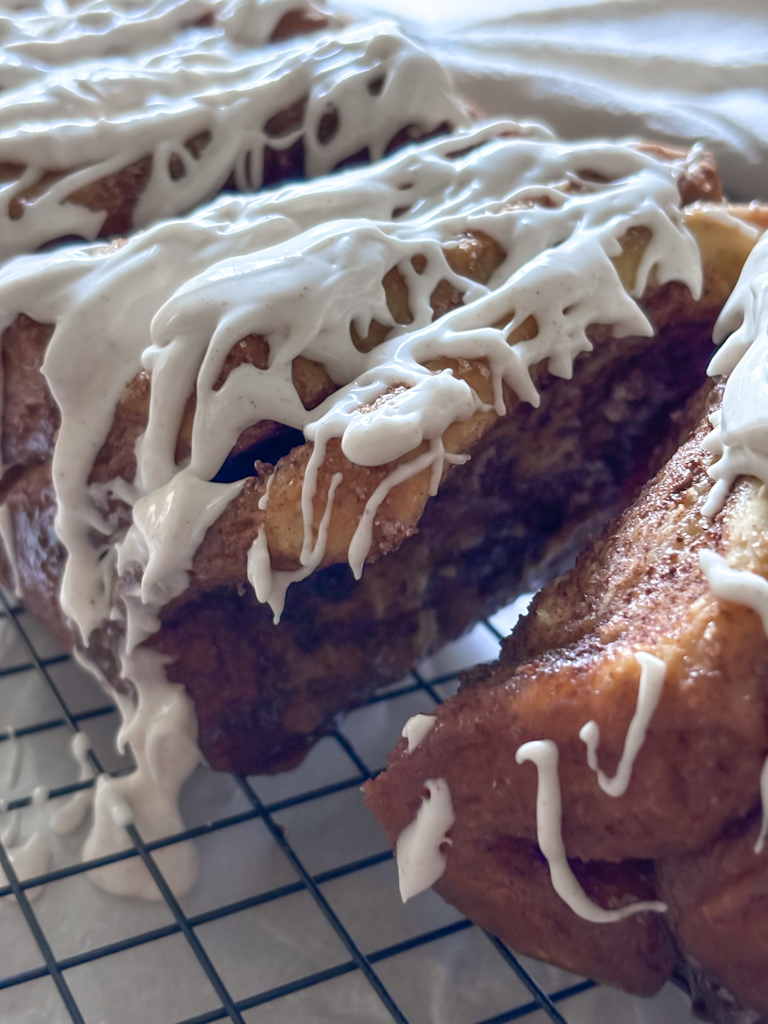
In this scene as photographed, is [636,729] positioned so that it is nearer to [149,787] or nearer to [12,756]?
[149,787]

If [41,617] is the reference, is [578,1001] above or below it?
below

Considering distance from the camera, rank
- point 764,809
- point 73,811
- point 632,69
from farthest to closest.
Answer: point 632,69, point 73,811, point 764,809

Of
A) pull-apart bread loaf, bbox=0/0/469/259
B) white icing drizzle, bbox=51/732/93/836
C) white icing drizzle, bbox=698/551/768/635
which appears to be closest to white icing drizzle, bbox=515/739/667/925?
white icing drizzle, bbox=698/551/768/635

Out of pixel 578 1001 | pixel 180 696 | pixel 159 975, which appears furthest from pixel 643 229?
pixel 159 975

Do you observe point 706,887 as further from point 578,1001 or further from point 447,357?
point 447,357

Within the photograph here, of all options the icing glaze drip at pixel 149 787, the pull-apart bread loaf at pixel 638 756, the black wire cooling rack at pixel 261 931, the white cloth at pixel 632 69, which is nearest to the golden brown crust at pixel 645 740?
the pull-apart bread loaf at pixel 638 756

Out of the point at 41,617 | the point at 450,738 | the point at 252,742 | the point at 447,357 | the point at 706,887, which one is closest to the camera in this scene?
the point at 706,887

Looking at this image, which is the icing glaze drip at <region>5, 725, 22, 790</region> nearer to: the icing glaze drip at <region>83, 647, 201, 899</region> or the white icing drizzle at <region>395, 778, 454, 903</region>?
the icing glaze drip at <region>83, 647, 201, 899</region>

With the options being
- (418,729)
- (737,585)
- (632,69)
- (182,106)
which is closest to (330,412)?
(418,729)

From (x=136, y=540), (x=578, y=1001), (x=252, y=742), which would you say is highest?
(x=136, y=540)
